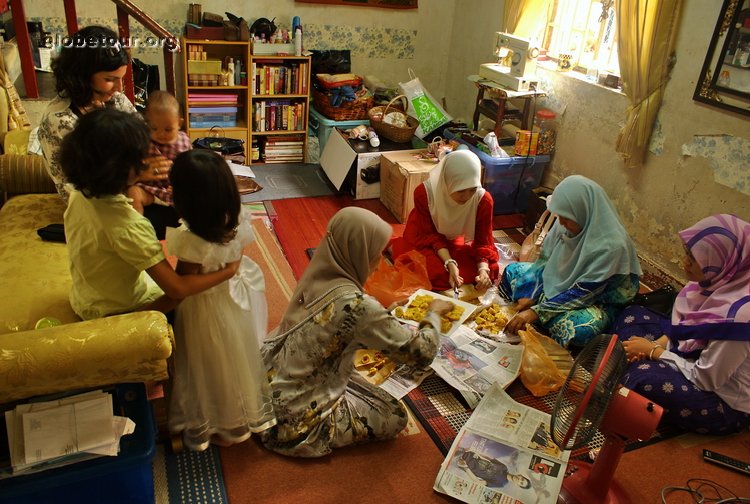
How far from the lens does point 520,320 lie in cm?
279

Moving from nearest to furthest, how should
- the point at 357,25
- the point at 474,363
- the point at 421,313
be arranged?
the point at 474,363, the point at 421,313, the point at 357,25

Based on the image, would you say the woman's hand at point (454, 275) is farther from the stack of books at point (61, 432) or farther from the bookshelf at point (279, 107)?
the bookshelf at point (279, 107)

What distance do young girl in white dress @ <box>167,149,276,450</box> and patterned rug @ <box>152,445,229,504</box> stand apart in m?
0.07

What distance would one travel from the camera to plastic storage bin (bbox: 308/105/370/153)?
15.2 feet

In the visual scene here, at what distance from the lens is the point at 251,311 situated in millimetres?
1979

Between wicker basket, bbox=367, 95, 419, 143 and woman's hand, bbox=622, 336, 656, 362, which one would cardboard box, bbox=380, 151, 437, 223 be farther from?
woman's hand, bbox=622, 336, 656, 362

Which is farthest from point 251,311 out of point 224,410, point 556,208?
point 556,208

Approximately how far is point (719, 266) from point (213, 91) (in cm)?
365

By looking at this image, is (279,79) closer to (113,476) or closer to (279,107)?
(279,107)

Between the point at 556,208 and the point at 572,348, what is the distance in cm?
67

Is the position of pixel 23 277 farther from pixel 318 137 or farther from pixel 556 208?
pixel 318 137

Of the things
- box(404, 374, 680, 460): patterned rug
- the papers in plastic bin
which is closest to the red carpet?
the papers in plastic bin
